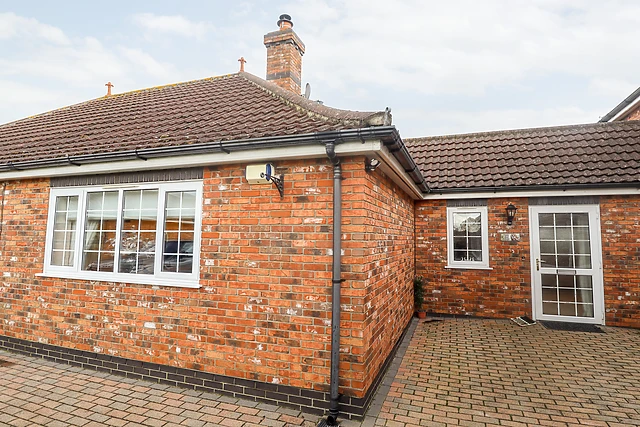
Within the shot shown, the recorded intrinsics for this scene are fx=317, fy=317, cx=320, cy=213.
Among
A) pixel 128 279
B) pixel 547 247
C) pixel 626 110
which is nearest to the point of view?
pixel 128 279

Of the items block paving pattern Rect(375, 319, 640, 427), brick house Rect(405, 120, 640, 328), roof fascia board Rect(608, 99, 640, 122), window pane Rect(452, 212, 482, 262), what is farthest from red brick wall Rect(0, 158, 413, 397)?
roof fascia board Rect(608, 99, 640, 122)

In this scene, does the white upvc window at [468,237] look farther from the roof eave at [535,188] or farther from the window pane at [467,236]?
the roof eave at [535,188]

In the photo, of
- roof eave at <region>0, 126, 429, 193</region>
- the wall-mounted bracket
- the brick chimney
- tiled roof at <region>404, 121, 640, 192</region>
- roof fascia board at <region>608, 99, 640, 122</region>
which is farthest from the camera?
roof fascia board at <region>608, 99, 640, 122</region>

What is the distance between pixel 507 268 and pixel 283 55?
7324mm

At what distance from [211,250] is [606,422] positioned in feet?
14.9

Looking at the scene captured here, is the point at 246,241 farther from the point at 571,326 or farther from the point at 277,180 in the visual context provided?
the point at 571,326

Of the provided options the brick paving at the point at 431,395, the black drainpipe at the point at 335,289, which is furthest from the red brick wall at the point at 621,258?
the black drainpipe at the point at 335,289

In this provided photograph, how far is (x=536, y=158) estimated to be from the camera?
7.78 m

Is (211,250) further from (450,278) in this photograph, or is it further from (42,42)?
(42,42)

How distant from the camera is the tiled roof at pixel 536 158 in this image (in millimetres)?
6898

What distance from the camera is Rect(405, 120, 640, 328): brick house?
6590mm

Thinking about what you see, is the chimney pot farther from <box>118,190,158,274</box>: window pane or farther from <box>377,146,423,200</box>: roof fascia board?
<box>118,190,158,274</box>: window pane

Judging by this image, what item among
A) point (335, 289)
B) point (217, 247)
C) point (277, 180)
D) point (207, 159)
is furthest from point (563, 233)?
point (207, 159)

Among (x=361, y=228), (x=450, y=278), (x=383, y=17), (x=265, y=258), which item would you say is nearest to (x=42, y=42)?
(x=383, y=17)
